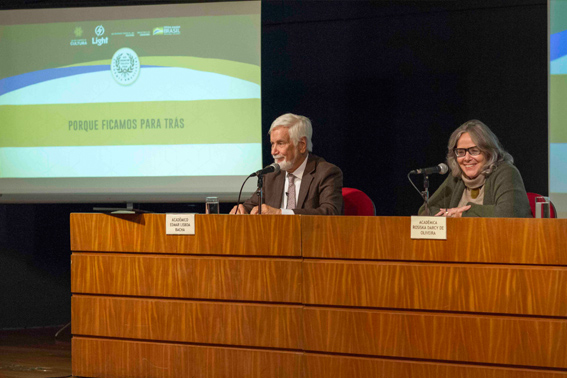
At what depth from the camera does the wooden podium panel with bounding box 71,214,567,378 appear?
1.96m

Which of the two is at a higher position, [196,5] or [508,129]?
[196,5]

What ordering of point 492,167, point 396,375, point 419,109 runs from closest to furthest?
1. point 396,375
2. point 492,167
3. point 419,109

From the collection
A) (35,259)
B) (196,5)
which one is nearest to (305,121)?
(196,5)

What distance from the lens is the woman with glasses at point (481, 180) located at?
8.36 feet

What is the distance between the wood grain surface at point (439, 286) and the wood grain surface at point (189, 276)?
12 centimetres

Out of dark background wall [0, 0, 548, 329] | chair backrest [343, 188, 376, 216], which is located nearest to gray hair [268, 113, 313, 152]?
chair backrest [343, 188, 376, 216]

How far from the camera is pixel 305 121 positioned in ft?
10.5

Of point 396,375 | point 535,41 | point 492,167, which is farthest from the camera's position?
point 535,41

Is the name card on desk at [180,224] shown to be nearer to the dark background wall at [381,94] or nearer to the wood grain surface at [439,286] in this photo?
the wood grain surface at [439,286]

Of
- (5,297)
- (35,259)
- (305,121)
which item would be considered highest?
(305,121)

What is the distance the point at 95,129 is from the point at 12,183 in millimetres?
767

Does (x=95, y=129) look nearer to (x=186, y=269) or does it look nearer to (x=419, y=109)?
(x=186, y=269)

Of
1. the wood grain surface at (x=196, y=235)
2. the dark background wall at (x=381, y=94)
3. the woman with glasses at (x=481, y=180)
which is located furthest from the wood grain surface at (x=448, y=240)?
the dark background wall at (x=381, y=94)

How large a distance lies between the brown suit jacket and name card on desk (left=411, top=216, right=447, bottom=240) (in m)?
0.77
